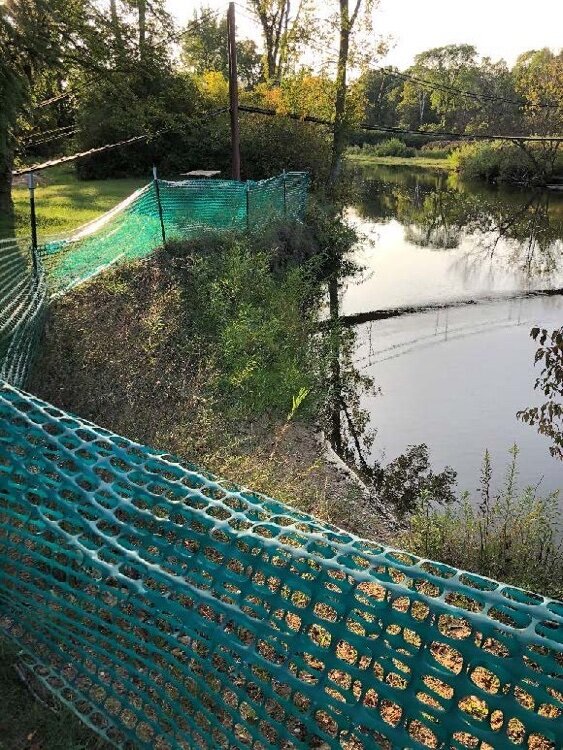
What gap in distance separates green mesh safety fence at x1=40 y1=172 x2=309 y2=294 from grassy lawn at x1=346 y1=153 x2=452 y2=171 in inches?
1445

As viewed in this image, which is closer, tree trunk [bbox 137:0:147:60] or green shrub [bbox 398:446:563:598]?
green shrub [bbox 398:446:563:598]

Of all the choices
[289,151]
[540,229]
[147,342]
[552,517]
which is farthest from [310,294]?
[540,229]

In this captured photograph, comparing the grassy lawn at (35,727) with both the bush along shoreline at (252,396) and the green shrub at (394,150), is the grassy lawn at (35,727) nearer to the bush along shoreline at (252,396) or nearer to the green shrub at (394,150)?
the bush along shoreline at (252,396)

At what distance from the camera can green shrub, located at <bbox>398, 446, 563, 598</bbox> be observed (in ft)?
15.7

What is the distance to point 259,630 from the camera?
1942 millimetres

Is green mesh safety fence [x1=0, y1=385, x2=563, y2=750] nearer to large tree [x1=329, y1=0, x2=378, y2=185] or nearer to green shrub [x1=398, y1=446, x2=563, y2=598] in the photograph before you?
green shrub [x1=398, y1=446, x2=563, y2=598]

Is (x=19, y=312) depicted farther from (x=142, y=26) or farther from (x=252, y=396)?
(x=142, y=26)

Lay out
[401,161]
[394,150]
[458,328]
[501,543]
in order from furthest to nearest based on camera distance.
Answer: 1. [394,150]
2. [401,161]
3. [458,328]
4. [501,543]

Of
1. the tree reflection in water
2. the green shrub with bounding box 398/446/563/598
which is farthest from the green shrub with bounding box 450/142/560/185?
the green shrub with bounding box 398/446/563/598

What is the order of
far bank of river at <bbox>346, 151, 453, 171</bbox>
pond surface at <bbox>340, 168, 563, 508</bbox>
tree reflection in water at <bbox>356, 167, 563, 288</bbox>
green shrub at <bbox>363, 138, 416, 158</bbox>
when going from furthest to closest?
green shrub at <bbox>363, 138, 416, 158</bbox>, far bank of river at <bbox>346, 151, 453, 171</bbox>, tree reflection in water at <bbox>356, 167, 563, 288</bbox>, pond surface at <bbox>340, 168, 563, 508</bbox>

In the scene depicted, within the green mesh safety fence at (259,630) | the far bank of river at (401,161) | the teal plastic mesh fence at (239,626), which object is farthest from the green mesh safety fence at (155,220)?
the far bank of river at (401,161)

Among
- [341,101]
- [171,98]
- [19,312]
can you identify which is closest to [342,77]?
[341,101]

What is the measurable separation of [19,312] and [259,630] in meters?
5.16

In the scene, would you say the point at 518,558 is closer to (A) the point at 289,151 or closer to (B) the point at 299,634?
(B) the point at 299,634
